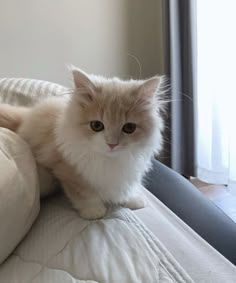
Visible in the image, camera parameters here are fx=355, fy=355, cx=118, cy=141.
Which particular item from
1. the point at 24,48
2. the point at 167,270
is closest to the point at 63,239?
the point at 167,270

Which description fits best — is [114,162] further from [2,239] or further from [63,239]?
[2,239]

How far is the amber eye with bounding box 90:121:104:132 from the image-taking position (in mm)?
993

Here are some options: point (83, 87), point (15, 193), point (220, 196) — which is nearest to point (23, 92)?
point (83, 87)

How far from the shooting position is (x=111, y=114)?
97 cm

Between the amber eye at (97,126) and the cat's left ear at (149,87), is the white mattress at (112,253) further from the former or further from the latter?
the cat's left ear at (149,87)

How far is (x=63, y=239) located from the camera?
0.86 metres

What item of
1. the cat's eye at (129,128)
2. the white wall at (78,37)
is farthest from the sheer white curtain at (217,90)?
the cat's eye at (129,128)

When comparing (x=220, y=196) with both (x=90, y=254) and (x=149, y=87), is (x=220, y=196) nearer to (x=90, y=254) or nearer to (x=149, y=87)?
(x=149, y=87)

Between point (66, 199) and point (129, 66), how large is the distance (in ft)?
5.17

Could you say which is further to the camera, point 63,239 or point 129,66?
point 129,66

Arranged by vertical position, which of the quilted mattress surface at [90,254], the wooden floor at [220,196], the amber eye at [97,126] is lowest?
the wooden floor at [220,196]

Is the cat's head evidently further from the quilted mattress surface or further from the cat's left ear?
the quilted mattress surface

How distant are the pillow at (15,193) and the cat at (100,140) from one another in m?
0.13

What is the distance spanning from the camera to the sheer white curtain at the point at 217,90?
1970 millimetres
